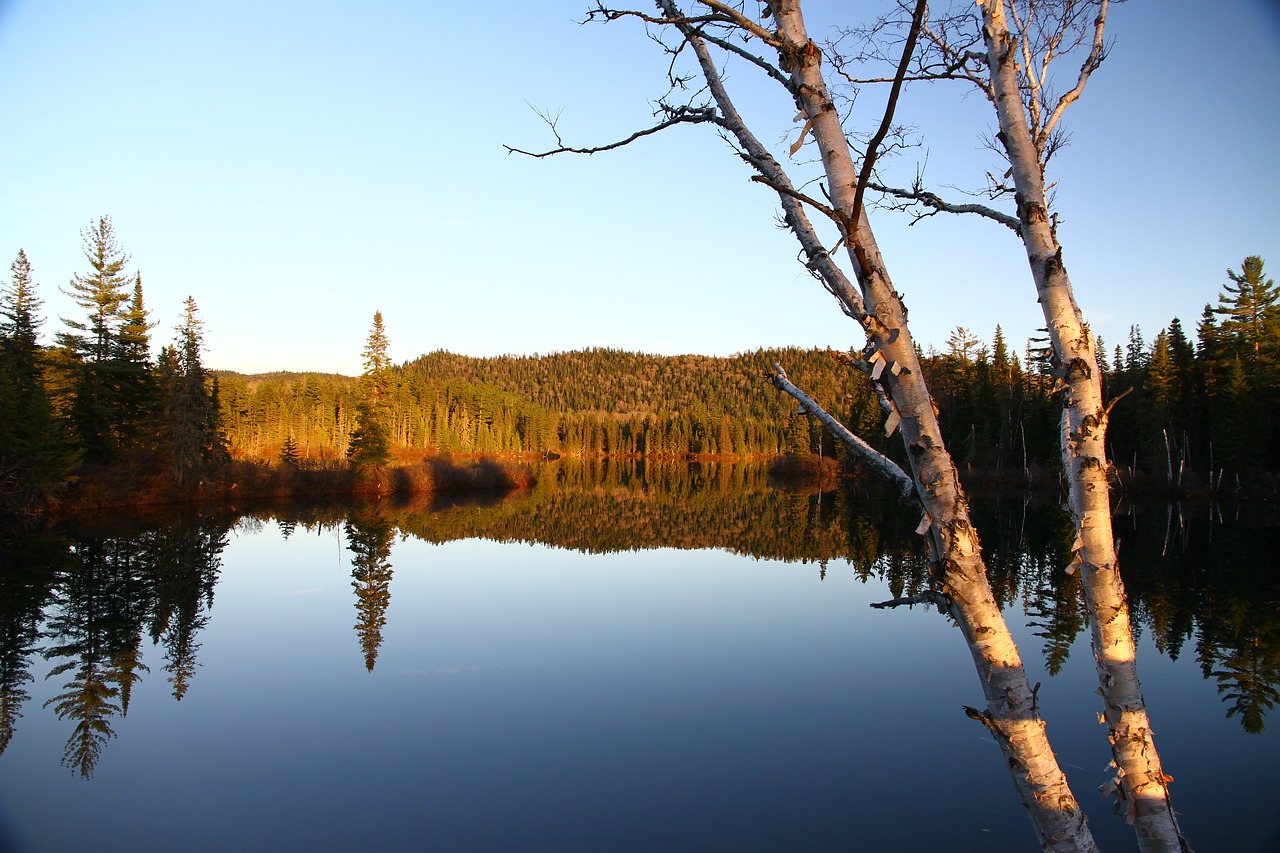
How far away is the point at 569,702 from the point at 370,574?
12.6 m

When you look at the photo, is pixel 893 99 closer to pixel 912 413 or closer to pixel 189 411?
pixel 912 413

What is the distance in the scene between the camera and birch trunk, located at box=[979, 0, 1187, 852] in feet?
11.3

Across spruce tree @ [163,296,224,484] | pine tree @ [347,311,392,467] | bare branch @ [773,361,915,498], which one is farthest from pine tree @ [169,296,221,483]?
bare branch @ [773,361,915,498]

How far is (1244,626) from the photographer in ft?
51.0

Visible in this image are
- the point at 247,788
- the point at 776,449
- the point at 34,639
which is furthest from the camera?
the point at 776,449

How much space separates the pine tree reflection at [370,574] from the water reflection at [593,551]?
0.25ft

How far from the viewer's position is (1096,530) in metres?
3.60

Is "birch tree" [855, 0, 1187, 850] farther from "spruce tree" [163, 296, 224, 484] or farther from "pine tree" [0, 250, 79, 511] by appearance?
"spruce tree" [163, 296, 224, 484]

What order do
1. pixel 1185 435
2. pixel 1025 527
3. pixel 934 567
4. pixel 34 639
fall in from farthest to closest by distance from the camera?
pixel 1185 435, pixel 1025 527, pixel 34 639, pixel 934 567

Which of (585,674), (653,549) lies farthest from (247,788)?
(653,549)

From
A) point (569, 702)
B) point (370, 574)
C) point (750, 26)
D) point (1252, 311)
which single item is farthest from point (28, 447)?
point (1252, 311)

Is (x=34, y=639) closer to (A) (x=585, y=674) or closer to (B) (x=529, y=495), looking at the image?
(A) (x=585, y=674)

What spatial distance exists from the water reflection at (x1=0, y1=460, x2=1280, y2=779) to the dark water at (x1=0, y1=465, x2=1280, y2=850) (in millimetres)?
113

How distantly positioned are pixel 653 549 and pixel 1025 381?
163ft
